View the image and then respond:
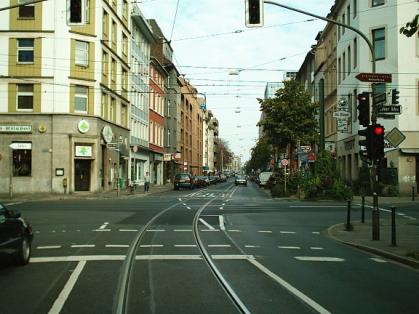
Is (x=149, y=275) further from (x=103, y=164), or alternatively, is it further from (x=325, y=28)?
(x=325, y=28)

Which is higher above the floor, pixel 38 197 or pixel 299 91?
pixel 299 91

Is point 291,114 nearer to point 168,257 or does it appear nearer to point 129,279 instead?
point 168,257

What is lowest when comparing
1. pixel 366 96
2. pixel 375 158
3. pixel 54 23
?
pixel 375 158

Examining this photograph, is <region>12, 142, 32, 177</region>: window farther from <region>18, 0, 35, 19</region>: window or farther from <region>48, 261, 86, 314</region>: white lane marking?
<region>48, 261, 86, 314</region>: white lane marking

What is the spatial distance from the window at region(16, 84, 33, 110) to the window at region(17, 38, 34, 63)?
1819 millimetres

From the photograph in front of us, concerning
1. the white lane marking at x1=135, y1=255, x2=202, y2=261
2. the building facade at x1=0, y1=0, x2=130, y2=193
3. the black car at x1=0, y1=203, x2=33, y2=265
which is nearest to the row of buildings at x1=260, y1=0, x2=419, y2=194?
the building facade at x1=0, y1=0, x2=130, y2=193

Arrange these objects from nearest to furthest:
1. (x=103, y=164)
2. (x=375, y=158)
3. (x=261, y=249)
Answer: (x=261, y=249) < (x=375, y=158) < (x=103, y=164)

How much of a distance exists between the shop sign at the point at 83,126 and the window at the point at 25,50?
554cm

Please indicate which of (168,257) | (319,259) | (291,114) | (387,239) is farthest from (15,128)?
(319,259)

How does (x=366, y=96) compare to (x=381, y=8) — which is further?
(x=381, y=8)

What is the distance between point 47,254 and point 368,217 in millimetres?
14686

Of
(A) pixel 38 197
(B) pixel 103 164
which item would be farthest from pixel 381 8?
(A) pixel 38 197

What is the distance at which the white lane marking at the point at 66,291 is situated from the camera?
698 centimetres

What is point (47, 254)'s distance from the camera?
1206 centimetres
